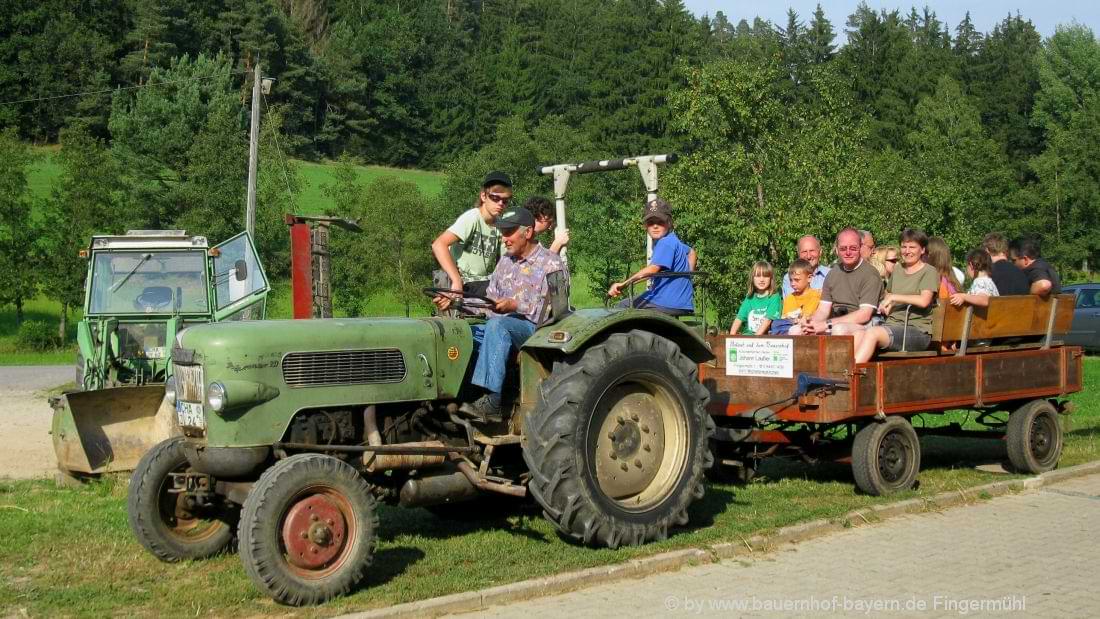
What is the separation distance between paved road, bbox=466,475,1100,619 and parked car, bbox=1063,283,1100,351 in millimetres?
18641

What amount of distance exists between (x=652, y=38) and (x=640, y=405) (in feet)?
224

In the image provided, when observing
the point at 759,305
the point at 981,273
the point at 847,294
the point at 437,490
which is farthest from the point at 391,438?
the point at 981,273

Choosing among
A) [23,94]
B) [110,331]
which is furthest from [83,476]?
[23,94]

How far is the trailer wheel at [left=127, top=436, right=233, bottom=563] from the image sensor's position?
20.9 feet

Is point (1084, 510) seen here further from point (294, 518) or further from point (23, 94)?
point (23, 94)

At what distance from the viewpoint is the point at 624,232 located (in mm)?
21484

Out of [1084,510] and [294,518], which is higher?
[294,518]

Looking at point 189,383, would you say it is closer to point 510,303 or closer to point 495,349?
point 495,349

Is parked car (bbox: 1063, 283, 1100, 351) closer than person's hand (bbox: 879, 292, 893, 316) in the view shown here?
No

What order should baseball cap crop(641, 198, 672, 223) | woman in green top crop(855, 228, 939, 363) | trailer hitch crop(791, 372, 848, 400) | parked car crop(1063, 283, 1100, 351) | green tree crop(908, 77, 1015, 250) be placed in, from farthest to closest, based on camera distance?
green tree crop(908, 77, 1015, 250) → parked car crop(1063, 283, 1100, 351) → woman in green top crop(855, 228, 939, 363) → baseball cap crop(641, 198, 672, 223) → trailer hitch crop(791, 372, 848, 400)

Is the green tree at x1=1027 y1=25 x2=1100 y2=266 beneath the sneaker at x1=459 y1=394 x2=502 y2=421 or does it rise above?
above

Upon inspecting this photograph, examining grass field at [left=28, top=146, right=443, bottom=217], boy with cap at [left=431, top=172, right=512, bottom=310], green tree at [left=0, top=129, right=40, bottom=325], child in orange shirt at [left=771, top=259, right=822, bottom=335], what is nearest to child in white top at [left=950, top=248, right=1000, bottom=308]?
child in orange shirt at [left=771, top=259, right=822, bottom=335]

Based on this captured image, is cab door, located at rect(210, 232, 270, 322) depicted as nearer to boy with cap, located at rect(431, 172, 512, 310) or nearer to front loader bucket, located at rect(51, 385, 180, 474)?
front loader bucket, located at rect(51, 385, 180, 474)

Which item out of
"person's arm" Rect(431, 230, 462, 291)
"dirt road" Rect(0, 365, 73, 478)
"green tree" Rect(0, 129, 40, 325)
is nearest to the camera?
"person's arm" Rect(431, 230, 462, 291)
